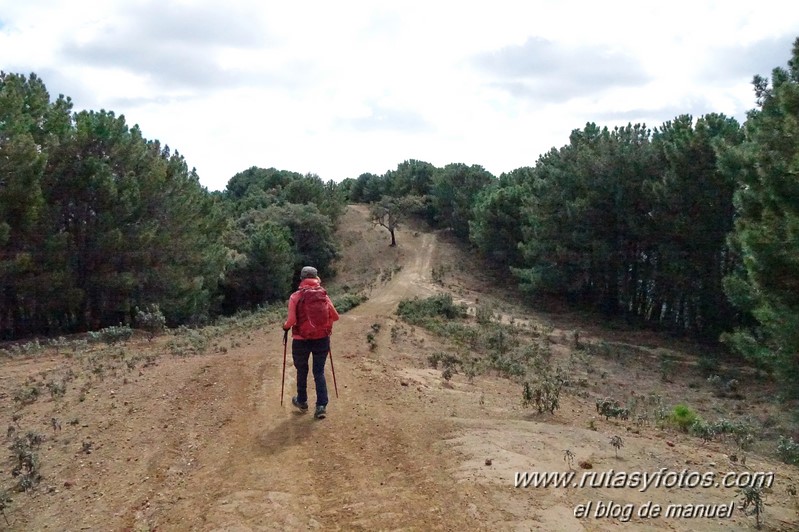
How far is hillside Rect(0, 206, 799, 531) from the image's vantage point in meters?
4.96

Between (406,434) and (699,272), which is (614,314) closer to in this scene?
(699,272)

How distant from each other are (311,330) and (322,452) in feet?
5.55

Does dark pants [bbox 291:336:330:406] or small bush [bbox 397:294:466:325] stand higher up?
dark pants [bbox 291:336:330:406]

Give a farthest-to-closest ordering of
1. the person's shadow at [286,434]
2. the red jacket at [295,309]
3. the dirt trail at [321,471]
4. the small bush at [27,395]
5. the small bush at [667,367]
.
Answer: the small bush at [667,367] < the small bush at [27,395] < the red jacket at [295,309] < the person's shadow at [286,434] < the dirt trail at [321,471]

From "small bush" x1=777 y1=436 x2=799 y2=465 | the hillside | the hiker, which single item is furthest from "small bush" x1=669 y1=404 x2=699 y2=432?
the hiker

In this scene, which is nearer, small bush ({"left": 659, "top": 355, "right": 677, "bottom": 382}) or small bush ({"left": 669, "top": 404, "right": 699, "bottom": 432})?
small bush ({"left": 669, "top": 404, "right": 699, "bottom": 432})

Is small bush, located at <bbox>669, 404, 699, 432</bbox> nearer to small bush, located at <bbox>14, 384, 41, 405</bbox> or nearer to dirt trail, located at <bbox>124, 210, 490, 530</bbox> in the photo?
dirt trail, located at <bbox>124, 210, 490, 530</bbox>

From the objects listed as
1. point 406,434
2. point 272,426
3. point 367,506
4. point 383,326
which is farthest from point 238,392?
point 383,326

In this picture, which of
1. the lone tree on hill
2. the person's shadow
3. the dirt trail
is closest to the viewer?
the dirt trail

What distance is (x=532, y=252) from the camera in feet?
96.5

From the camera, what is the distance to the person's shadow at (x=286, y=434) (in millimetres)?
6352

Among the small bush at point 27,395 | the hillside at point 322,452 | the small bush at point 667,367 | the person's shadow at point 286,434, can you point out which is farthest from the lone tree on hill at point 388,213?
the person's shadow at point 286,434

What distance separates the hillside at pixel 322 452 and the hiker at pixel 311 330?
1.24 feet

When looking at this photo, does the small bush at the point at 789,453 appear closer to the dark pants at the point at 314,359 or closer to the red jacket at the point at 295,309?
the dark pants at the point at 314,359
